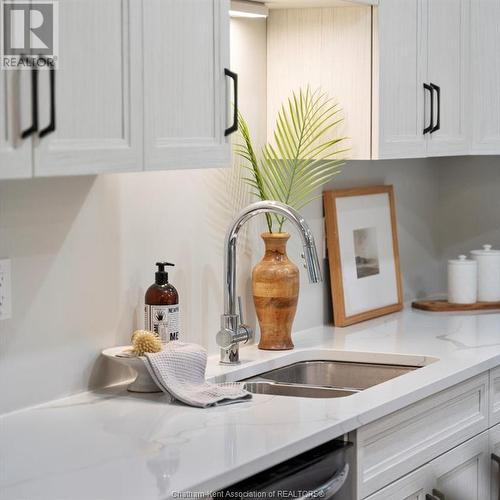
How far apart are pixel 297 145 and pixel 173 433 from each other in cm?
122

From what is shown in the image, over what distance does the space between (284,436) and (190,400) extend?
308 millimetres

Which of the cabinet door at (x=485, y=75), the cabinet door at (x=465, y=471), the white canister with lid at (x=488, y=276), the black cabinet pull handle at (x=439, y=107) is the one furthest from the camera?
the white canister with lid at (x=488, y=276)

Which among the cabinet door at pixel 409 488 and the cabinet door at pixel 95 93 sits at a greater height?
the cabinet door at pixel 95 93

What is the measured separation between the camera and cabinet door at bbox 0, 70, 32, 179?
175 centimetres

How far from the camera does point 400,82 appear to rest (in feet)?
10.1

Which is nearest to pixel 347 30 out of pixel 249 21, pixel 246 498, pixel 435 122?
pixel 249 21

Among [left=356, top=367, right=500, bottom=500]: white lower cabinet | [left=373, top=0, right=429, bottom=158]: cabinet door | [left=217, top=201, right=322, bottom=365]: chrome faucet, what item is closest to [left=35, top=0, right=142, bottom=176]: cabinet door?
[left=217, top=201, right=322, bottom=365]: chrome faucet

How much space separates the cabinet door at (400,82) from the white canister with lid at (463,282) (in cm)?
66

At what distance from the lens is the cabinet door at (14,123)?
1746 millimetres

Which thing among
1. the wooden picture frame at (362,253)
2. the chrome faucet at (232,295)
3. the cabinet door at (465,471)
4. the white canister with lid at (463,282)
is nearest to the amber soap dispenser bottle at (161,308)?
the chrome faucet at (232,295)

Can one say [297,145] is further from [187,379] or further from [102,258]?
[187,379]

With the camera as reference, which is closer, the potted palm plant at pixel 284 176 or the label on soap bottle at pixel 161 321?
the label on soap bottle at pixel 161 321

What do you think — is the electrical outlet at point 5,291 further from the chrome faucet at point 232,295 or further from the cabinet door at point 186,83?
the chrome faucet at point 232,295

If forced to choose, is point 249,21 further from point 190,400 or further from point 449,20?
point 190,400
